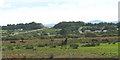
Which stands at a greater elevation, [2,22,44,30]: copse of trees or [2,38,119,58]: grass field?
[2,22,44,30]: copse of trees

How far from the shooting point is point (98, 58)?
27469 mm

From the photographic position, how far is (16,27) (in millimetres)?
113688

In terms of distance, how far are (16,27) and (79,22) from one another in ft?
96.6

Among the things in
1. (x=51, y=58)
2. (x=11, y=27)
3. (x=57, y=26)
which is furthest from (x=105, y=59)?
(x=11, y=27)

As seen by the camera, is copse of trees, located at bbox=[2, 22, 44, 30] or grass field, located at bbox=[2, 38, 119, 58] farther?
copse of trees, located at bbox=[2, 22, 44, 30]

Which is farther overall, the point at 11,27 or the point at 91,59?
the point at 11,27

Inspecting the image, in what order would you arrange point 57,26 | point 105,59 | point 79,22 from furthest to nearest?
point 79,22 < point 57,26 < point 105,59

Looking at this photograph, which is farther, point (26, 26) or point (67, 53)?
point (26, 26)

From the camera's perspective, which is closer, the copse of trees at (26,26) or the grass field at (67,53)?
the grass field at (67,53)

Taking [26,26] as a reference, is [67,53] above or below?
below

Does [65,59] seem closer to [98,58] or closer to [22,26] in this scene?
[98,58]

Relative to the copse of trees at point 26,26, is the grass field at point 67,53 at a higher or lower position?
lower

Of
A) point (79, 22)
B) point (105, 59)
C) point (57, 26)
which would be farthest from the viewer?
point (79, 22)

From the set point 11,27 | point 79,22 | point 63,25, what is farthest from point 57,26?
point 11,27
